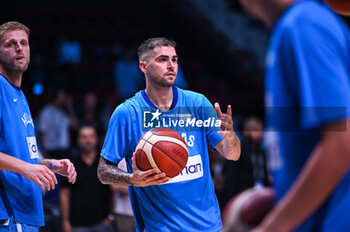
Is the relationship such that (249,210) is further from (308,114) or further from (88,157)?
(88,157)

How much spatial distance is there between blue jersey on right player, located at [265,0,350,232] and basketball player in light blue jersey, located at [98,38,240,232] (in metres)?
1.99

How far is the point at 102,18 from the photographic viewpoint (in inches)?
604

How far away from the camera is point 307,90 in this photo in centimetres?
138

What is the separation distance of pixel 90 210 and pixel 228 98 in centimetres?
680

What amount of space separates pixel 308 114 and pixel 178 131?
255 cm

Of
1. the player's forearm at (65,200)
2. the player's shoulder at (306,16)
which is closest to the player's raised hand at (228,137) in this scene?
the player's shoulder at (306,16)

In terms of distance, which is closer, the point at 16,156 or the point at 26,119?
the point at 16,156

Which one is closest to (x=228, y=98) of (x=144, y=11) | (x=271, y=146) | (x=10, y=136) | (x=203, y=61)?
(x=203, y=61)

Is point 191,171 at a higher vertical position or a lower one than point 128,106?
lower

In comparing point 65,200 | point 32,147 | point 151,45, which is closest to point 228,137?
point 151,45

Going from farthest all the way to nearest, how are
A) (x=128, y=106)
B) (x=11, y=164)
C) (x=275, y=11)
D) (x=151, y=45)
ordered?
(x=151, y=45), (x=128, y=106), (x=11, y=164), (x=275, y=11)

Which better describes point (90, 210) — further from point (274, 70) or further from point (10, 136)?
point (274, 70)

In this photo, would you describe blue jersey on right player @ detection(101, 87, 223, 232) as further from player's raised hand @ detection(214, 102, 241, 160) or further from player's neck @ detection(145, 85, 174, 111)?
player's raised hand @ detection(214, 102, 241, 160)

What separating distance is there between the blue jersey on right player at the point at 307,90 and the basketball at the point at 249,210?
0.08 metres
